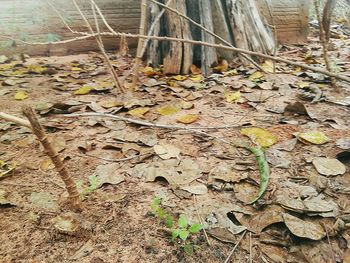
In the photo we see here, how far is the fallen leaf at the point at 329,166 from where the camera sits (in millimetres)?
1328

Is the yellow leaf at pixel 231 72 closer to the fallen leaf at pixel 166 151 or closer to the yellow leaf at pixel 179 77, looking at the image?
the yellow leaf at pixel 179 77

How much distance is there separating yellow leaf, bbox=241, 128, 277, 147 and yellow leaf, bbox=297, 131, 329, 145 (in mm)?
141

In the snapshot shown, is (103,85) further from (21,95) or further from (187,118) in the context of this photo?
(187,118)

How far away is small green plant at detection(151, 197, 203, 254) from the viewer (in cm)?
101

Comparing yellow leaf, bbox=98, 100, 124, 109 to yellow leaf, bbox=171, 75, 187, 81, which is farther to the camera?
yellow leaf, bbox=171, 75, 187, 81

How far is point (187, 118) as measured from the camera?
190cm

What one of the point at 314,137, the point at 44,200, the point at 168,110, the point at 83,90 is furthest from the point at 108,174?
the point at 83,90

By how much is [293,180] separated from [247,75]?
5.25 ft

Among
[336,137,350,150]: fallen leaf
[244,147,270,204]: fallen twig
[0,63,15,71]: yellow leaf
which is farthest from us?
[0,63,15,71]: yellow leaf

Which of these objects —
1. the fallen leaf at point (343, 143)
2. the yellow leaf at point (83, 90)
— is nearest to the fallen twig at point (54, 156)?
the fallen leaf at point (343, 143)

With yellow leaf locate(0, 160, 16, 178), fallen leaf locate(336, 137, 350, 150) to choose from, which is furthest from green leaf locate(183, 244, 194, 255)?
fallen leaf locate(336, 137, 350, 150)

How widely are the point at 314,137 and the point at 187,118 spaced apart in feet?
2.40

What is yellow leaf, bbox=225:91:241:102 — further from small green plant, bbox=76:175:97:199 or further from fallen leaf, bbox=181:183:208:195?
small green plant, bbox=76:175:97:199

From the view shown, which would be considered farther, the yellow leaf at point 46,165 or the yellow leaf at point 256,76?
the yellow leaf at point 256,76
